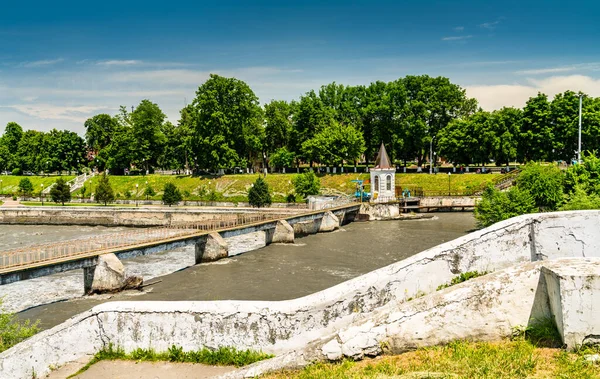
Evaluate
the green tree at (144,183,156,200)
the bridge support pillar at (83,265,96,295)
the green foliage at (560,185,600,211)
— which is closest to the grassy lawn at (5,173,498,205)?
the green tree at (144,183,156,200)

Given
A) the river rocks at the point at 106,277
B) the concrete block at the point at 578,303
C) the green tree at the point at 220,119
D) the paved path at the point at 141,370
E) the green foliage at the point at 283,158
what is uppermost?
the green tree at the point at 220,119

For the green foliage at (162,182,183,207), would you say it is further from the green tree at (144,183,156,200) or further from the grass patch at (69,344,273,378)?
the grass patch at (69,344,273,378)

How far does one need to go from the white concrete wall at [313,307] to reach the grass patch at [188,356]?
154mm

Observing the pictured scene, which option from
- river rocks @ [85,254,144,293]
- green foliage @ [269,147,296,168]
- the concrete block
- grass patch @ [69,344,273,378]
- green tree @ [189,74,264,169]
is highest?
green tree @ [189,74,264,169]

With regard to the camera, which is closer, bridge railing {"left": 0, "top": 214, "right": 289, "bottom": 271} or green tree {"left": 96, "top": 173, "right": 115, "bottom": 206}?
bridge railing {"left": 0, "top": 214, "right": 289, "bottom": 271}

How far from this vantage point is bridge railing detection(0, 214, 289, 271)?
25.1 m

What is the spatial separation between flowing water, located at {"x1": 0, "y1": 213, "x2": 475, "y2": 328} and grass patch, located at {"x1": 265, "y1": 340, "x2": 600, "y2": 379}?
15.0 metres

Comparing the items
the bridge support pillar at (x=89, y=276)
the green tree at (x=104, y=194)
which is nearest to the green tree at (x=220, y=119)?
the green tree at (x=104, y=194)

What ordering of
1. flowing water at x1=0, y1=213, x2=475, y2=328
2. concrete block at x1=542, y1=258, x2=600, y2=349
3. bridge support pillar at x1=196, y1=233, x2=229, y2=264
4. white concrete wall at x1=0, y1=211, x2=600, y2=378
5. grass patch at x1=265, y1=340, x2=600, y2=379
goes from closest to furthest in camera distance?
grass patch at x1=265, y1=340, x2=600, y2=379, concrete block at x1=542, y1=258, x2=600, y2=349, white concrete wall at x1=0, y1=211, x2=600, y2=378, flowing water at x1=0, y1=213, x2=475, y2=328, bridge support pillar at x1=196, y1=233, x2=229, y2=264

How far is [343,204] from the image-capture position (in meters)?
55.9

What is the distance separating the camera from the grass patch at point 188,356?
11.0m

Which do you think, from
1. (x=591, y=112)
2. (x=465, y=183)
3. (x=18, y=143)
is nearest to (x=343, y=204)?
(x=465, y=183)

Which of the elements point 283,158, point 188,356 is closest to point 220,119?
point 283,158

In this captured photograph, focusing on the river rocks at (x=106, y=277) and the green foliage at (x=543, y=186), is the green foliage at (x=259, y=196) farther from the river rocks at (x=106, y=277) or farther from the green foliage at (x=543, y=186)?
the river rocks at (x=106, y=277)
